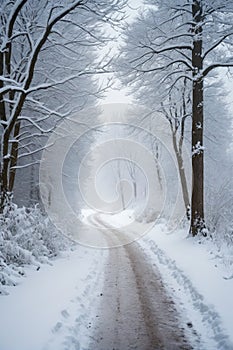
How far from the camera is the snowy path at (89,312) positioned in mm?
4879

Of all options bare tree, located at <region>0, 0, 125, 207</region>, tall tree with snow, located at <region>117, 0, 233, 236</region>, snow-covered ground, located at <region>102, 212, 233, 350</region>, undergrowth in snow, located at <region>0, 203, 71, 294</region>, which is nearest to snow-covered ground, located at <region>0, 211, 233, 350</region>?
snow-covered ground, located at <region>102, 212, 233, 350</region>

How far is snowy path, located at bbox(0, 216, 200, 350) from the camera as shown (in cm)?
488

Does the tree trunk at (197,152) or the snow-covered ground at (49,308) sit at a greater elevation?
the tree trunk at (197,152)

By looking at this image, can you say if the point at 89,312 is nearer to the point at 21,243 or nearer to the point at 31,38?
the point at 21,243

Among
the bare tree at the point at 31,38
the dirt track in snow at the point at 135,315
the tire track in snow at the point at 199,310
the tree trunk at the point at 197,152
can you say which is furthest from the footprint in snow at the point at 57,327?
the tree trunk at the point at 197,152

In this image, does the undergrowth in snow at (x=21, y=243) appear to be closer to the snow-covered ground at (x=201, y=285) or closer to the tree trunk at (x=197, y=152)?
the snow-covered ground at (x=201, y=285)

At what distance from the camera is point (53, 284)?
7461 millimetres

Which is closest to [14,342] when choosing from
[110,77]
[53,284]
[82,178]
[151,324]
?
[151,324]

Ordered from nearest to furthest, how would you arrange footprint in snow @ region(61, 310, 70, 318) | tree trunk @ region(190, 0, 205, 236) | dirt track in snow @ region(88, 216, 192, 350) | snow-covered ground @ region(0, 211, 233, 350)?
snow-covered ground @ region(0, 211, 233, 350) → dirt track in snow @ region(88, 216, 192, 350) → footprint in snow @ region(61, 310, 70, 318) → tree trunk @ region(190, 0, 205, 236)

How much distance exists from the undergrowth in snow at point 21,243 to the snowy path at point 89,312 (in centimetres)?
37

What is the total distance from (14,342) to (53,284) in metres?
2.92

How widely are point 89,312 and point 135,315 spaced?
0.87 meters

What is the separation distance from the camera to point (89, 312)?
6281mm

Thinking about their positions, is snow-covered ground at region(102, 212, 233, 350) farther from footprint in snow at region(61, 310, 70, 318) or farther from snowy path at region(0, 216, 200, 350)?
footprint in snow at region(61, 310, 70, 318)
